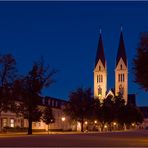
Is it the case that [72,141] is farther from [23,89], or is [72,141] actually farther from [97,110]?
[97,110]

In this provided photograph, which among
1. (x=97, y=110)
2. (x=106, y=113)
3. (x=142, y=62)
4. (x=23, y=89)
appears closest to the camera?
(x=142, y=62)

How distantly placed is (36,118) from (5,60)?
14297 mm

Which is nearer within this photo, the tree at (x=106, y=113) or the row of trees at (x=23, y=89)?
the row of trees at (x=23, y=89)

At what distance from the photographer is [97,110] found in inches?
5187

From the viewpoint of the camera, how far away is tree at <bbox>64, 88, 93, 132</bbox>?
390 ft

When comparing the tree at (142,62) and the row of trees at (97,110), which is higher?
the tree at (142,62)

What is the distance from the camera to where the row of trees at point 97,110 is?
392ft

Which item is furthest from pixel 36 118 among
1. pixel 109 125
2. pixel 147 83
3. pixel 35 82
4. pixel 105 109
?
pixel 109 125

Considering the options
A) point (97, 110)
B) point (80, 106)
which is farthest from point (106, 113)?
point (80, 106)

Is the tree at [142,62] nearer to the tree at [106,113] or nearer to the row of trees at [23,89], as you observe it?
the row of trees at [23,89]

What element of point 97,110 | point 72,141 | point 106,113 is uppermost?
point 97,110

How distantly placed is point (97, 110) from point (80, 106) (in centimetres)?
1379

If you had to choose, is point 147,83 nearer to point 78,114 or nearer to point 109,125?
point 78,114

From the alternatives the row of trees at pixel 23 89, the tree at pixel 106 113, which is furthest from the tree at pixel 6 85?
the tree at pixel 106 113
